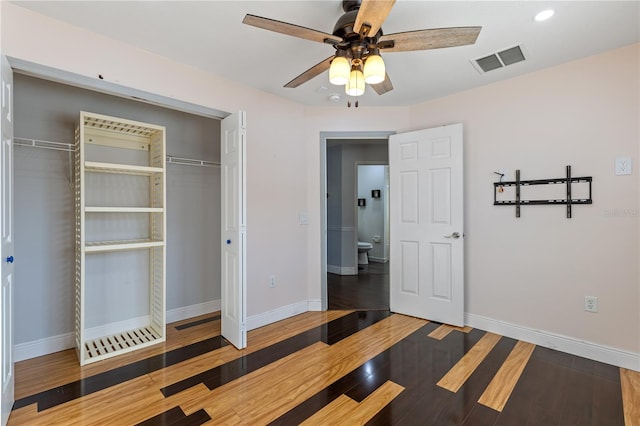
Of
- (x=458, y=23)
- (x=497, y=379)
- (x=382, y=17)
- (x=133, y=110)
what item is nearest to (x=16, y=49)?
(x=133, y=110)

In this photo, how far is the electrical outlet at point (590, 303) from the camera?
8.18 feet

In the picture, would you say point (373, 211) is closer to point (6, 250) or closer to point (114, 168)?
point (114, 168)

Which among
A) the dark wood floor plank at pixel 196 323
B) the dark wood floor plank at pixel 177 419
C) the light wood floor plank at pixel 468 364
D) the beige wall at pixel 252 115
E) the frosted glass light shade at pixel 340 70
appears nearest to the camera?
the frosted glass light shade at pixel 340 70

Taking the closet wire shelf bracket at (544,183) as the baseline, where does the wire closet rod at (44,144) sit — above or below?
above

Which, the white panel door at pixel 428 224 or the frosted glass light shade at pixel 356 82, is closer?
the frosted glass light shade at pixel 356 82

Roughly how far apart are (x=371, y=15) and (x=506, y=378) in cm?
248

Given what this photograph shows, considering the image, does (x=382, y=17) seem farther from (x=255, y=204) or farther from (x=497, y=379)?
(x=497, y=379)

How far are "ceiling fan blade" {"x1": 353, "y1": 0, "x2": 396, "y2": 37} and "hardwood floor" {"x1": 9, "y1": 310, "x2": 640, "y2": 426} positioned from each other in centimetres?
212

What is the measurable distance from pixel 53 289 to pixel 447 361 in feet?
10.8

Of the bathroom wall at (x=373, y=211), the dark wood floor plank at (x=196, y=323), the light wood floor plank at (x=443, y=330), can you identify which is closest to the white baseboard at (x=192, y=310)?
the dark wood floor plank at (x=196, y=323)

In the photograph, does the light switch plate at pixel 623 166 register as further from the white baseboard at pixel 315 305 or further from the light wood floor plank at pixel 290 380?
the white baseboard at pixel 315 305

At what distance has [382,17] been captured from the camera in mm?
1460

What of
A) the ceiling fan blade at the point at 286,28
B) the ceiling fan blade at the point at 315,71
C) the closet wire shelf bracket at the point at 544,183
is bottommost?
the closet wire shelf bracket at the point at 544,183

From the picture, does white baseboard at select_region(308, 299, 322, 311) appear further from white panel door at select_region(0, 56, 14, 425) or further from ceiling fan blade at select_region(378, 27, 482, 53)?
ceiling fan blade at select_region(378, 27, 482, 53)
